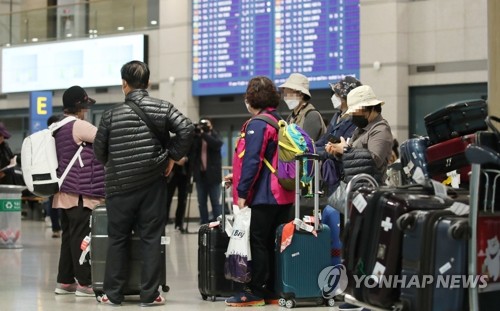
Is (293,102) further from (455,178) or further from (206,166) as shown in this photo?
(206,166)

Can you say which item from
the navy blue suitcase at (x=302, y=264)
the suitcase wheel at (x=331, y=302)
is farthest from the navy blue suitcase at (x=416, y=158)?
the suitcase wheel at (x=331, y=302)

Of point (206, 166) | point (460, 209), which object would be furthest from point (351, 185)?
point (206, 166)

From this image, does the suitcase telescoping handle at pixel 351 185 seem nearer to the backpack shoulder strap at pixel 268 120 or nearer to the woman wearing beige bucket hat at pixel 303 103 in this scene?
the backpack shoulder strap at pixel 268 120

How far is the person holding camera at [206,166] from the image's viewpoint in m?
16.2

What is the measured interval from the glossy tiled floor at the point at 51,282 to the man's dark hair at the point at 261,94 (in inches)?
62.4

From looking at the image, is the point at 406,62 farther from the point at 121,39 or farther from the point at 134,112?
the point at 134,112

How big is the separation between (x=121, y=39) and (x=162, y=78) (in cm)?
159

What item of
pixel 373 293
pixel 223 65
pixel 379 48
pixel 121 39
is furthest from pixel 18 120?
pixel 373 293

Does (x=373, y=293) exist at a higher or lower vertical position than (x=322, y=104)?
lower

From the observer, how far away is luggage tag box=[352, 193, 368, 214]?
4.79 meters

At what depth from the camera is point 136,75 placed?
747 centimetres

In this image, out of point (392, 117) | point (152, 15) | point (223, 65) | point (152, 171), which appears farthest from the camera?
point (152, 15)

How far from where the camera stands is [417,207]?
455 cm

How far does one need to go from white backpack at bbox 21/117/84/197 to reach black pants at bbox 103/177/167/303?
927 millimetres
